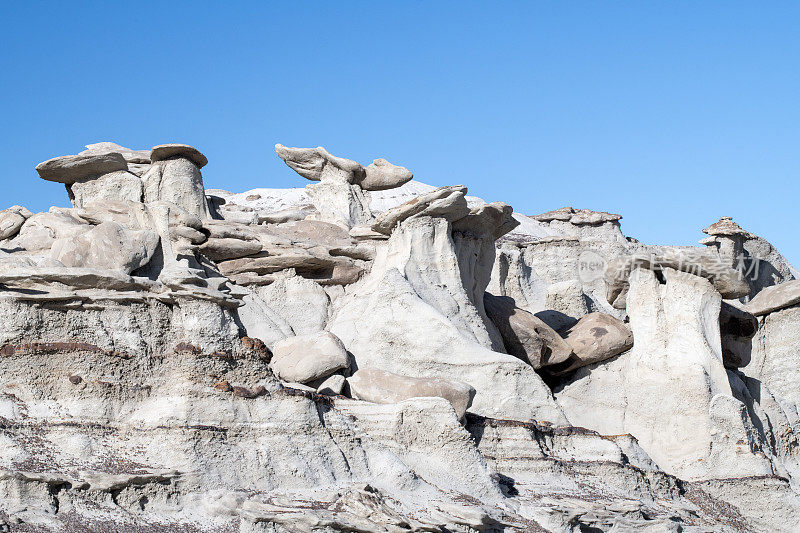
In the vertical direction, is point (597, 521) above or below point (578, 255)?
below

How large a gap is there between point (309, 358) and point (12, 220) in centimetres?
869

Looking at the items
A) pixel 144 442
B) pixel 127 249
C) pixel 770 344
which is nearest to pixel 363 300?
pixel 127 249

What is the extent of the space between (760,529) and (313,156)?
14.6 metres

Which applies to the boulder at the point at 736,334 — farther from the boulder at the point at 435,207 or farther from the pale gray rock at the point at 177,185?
the pale gray rock at the point at 177,185

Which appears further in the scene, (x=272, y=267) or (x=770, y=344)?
(x=770, y=344)

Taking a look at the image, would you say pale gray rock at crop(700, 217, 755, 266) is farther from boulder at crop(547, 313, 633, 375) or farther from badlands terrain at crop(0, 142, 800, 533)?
boulder at crop(547, 313, 633, 375)

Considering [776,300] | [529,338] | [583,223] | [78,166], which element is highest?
[583,223]

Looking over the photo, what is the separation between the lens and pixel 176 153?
2769 cm

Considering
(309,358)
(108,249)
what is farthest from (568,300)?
(108,249)

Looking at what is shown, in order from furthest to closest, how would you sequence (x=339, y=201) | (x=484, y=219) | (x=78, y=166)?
(x=339, y=201)
(x=78, y=166)
(x=484, y=219)

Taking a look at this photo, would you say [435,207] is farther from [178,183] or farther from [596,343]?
[178,183]

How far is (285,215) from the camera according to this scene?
30094mm

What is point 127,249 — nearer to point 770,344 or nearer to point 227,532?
point 227,532

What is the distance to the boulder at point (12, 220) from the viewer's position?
23.7m
